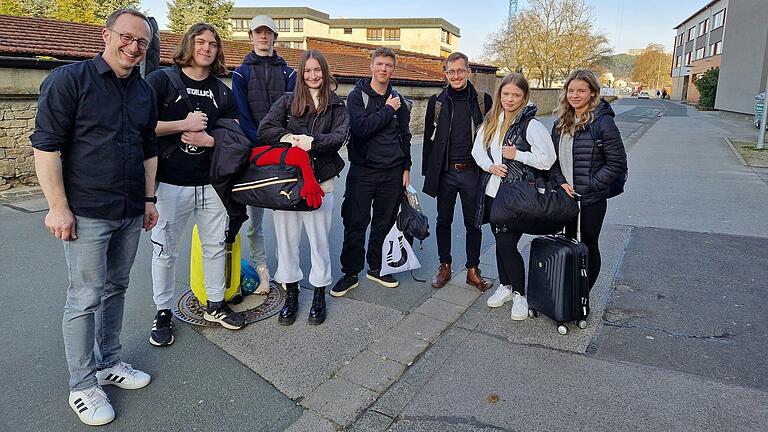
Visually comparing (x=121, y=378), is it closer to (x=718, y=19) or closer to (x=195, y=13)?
(x=195, y=13)

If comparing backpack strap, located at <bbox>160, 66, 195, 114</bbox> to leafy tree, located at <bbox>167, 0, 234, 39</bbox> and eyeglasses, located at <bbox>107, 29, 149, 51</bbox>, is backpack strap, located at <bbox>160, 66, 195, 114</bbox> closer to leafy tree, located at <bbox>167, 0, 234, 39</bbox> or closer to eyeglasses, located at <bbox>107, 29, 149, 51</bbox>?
eyeglasses, located at <bbox>107, 29, 149, 51</bbox>

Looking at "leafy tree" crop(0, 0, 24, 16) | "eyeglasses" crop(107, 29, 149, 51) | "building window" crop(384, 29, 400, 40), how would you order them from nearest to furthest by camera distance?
"eyeglasses" crop(107, 29, 149, 51) → "leafy tree" crop(0, 0, 24, 16) → "building window" crop(384, 29, 400, 40)

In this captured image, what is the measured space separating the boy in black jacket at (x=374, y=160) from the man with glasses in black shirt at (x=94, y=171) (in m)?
1.77

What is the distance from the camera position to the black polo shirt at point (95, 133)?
2.46m

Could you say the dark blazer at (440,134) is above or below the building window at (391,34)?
below

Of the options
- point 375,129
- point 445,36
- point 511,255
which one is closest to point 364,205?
point 375,129

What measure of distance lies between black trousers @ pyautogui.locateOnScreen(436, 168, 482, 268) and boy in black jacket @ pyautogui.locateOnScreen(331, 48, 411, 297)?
0.37 meters

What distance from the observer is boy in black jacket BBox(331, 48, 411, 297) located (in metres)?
4.27

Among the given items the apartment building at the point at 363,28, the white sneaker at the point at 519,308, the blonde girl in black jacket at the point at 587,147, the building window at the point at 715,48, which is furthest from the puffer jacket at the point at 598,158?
the building window at the point at 715,48

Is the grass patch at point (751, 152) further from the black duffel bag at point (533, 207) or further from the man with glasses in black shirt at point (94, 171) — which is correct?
the man with glasses in black shirt at point (94, 171)

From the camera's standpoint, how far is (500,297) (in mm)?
4355

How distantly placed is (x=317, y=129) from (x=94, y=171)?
1.57 m

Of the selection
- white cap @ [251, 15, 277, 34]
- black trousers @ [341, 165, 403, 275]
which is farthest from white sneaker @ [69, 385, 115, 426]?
white cap @ [251, 15, 277, 34]

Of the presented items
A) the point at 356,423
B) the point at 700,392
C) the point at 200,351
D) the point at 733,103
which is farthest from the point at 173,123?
the point at 733,103
